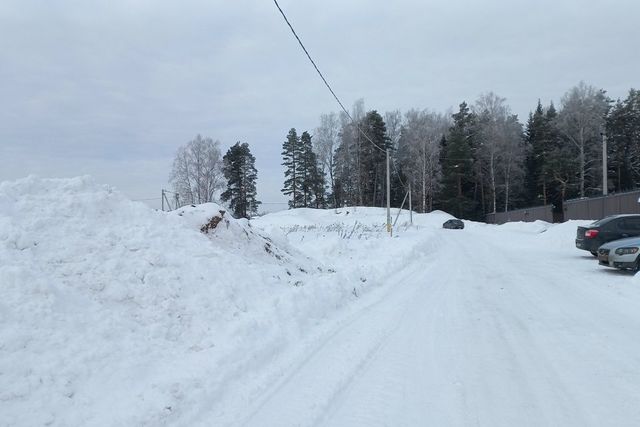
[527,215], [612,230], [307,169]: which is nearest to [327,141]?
[307,169]

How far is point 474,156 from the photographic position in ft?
236

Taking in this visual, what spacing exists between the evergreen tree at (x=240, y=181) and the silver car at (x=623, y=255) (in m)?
61.4

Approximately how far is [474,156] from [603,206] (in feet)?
134

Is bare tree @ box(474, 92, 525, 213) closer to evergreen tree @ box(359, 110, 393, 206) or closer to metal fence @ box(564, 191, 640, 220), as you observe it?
evergreen tree @ box(359, 110, 393, 206)

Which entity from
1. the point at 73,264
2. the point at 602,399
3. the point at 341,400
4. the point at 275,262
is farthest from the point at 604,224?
the point at 73,264

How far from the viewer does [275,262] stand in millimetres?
10812

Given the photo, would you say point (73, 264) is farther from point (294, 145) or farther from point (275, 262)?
point (294, 145)

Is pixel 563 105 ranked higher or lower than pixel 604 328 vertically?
higher

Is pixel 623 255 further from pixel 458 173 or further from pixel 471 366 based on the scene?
pixel 458 173

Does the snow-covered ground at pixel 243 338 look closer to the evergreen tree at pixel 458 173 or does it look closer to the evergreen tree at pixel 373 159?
the evergreen tree at pixel 458 173

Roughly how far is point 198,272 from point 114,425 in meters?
3.58

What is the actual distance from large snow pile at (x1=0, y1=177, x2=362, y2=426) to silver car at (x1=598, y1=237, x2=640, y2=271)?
30.0 feet

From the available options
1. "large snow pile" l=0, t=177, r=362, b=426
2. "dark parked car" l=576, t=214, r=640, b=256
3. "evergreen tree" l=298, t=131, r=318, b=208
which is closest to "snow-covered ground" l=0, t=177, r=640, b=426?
"large snow pile" l=0, t=177, r=362, b=426

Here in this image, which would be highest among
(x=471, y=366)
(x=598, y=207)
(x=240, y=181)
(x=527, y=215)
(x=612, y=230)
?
(x=240, y=181)
